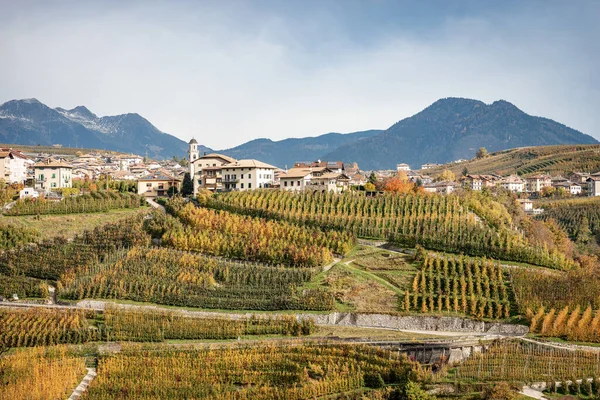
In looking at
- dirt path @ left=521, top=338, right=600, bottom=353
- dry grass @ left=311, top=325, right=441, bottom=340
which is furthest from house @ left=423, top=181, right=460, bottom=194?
dirt path @ left=521, top=338, right=600, bottom=353

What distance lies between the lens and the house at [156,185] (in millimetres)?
69625

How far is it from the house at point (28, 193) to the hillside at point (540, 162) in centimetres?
10414

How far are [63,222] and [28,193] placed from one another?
34.3 ft

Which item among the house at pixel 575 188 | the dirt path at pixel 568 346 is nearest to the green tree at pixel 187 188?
the dirt path at pixel 568 346

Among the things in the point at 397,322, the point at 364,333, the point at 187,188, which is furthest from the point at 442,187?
the point at 364,333

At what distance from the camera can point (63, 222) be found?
178 ft

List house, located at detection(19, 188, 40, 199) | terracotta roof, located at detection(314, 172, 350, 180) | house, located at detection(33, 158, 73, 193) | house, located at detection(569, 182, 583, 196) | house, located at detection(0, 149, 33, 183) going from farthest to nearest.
Answer: house, located at detection(569, 182, 583, 196) < house, located at detection(0, 149, 33, 183) < house, located at detection(33, 158, 73, 193) < terracotta roof, located at detection(314, 172, 350, 180) < house, located at detection(19, 188, 40, 199)

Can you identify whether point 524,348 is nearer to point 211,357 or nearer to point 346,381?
point 346,381

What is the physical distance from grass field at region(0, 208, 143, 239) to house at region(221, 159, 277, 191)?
45.0 feet

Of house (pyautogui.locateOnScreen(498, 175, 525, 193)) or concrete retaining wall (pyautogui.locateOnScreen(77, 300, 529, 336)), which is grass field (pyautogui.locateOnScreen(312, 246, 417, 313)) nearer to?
concrete retaining wall (pyautogui.locateOnScreen(77, 300, 529, 336))

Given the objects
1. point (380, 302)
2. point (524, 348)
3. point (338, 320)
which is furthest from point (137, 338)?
point (524, 348)

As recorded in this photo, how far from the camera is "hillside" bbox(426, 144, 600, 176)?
137 m

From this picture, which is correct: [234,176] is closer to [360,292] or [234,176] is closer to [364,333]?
[360,292]

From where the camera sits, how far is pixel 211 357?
104ft
